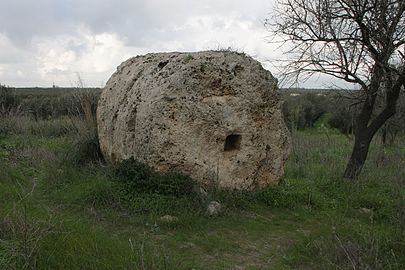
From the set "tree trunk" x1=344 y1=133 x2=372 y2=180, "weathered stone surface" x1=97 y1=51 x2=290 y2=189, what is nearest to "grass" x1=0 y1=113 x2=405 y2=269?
"tree trunk" x1=344 y1=133 x2=372 y2=180

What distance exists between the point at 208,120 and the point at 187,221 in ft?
5.35

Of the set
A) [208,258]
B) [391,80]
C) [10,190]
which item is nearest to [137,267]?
[208,258]

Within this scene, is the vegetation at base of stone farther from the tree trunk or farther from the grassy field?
the tree trunk

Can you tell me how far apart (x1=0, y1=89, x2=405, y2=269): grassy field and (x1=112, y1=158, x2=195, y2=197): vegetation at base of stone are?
0.14 feet

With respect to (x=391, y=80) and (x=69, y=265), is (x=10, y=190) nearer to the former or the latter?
(x=69, y=265)

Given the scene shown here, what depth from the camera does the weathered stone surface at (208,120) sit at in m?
6.67

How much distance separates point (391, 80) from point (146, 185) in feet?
14.1

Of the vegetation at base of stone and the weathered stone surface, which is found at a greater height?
the weathered stone surface

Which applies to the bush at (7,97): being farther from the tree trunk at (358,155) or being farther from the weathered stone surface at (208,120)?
the tree trunk at (358,155)

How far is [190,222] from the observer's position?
5828mm

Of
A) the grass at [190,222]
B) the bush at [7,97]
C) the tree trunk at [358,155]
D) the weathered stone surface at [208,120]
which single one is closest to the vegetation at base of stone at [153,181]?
the grass at [190,222]

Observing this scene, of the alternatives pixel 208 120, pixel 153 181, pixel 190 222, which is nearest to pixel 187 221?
pixel 190 222

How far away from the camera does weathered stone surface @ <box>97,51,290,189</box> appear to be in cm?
667

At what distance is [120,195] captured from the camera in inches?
251
